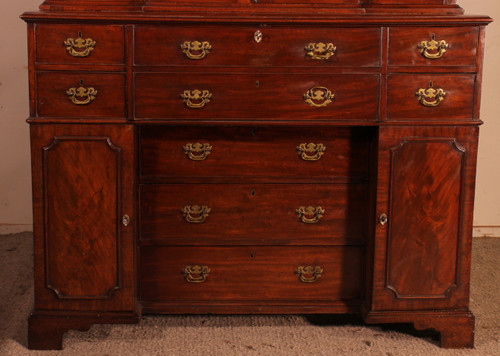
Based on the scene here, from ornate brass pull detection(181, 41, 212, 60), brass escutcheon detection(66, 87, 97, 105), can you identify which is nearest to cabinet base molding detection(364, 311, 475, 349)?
ornate brass pull detection(181, 41, 212, 60)

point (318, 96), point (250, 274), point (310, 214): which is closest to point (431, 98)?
point (318, 96)

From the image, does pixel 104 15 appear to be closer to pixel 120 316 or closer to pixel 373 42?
pixel 373 42

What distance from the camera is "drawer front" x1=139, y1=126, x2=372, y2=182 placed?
2373mm

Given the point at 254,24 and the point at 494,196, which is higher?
the point at 254,24

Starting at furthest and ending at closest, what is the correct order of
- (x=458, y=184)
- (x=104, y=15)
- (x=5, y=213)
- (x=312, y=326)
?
1. (x=5, y=213)
2. (x=312, y=326)
3. (x=458, y=184)
4. (x=104, y=15)

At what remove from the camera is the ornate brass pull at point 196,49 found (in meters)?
2.20

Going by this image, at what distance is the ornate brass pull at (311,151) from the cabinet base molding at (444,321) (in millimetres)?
644

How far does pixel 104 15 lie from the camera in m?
2.15

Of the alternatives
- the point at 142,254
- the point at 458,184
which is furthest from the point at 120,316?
the point at 458,184

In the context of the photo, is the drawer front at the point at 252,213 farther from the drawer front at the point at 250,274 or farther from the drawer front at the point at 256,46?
the drawer front at the point at 256,46

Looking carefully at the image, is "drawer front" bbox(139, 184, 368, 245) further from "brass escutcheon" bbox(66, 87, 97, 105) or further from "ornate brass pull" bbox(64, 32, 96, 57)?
"ornate brass pull" bbox(64, 32, 96, 57)

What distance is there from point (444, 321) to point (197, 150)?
46.0 inches

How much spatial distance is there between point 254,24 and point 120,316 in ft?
3.97

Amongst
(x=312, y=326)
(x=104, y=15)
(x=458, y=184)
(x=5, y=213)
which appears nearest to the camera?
(x=104, y=15)
